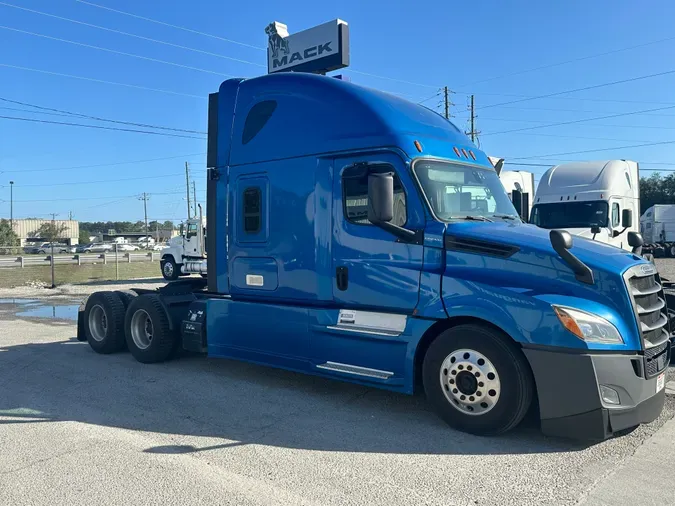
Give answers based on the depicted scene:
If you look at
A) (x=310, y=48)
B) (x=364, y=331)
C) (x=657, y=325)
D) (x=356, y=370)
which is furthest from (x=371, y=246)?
(x=310, y=48)

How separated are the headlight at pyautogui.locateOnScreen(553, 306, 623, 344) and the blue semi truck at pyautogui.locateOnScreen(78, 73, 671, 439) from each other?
0.01m

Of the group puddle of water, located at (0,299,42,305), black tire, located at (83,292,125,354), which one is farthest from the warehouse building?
black tire, located at (83,292,125,354)

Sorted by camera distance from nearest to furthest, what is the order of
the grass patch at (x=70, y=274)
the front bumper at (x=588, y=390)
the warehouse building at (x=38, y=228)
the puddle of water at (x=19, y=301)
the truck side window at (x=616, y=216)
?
the front bumper at (x=588, y=390) < the truck side window at (x=616, y=216) < the puddle of water at (x=19, y=301) < the grass patch at (x=70, y=274) < the warehouse building at (x=38, y=228)

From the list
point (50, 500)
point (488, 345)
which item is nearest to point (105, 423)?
point (50, 500)

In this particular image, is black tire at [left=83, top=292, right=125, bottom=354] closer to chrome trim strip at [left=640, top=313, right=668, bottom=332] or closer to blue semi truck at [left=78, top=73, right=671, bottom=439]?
blue semi truck at [left=78, top=73, right=671, bottom=439]

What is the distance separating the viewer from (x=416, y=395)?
6.33 meters

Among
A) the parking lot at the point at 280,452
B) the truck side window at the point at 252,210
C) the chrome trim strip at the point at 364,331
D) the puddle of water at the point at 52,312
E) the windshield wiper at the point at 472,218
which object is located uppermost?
the truck side window at the point at 252,210

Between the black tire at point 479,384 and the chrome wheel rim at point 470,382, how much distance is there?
0.04ft

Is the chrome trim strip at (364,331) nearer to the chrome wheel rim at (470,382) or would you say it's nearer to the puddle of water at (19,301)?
the chrome wheel rim at (470,382)

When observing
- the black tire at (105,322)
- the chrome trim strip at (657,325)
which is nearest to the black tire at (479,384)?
the chrome trim strip at (657,325)

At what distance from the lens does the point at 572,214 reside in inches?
567

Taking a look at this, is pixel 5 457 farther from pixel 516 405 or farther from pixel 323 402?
pixel 516 405

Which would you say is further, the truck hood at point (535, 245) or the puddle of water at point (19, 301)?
the puddle of water at point (19, 301)

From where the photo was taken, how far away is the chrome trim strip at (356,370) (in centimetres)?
548
